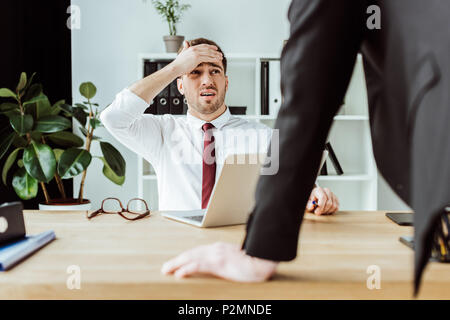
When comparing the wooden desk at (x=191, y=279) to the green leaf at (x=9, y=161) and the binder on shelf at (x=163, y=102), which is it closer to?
the green leaf at (x=9, y=161)

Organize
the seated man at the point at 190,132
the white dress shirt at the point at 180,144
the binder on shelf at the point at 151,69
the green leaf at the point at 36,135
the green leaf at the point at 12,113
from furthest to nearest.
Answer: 1. the binder on shelf at the point at 151,69
2. the green leaf at the point at 36,135
3. the green leaf at the point at 12,113
4. the white dress shirt at the point at 180,144
5. the seated man at the point at 190,132

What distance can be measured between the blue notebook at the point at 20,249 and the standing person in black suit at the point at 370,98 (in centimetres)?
46

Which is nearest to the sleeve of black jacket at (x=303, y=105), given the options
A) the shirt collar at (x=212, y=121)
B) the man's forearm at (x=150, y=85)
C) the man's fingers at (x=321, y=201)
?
the man's fingers at (x=321, y=201)

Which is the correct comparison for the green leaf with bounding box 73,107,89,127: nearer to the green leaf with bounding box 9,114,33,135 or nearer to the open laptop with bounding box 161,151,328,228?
the green leaf with bounding box 9,114,33,135

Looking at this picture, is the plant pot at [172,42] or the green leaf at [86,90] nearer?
the green leaf at [86,90]

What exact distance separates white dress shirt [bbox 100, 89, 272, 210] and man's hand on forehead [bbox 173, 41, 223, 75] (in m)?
0.30

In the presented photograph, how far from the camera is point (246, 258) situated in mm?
707

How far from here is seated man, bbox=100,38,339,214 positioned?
6.11 feet

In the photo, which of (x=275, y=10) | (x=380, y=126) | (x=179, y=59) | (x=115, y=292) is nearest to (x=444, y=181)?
(x=380, y=126)

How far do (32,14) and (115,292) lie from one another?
284 centimetres

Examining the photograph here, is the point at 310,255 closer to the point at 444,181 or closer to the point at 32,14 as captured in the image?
the point at 444,181

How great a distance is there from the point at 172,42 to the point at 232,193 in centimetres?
221

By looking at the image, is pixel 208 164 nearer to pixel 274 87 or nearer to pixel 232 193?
pixel 232 193

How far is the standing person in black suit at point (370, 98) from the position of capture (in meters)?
0.51
